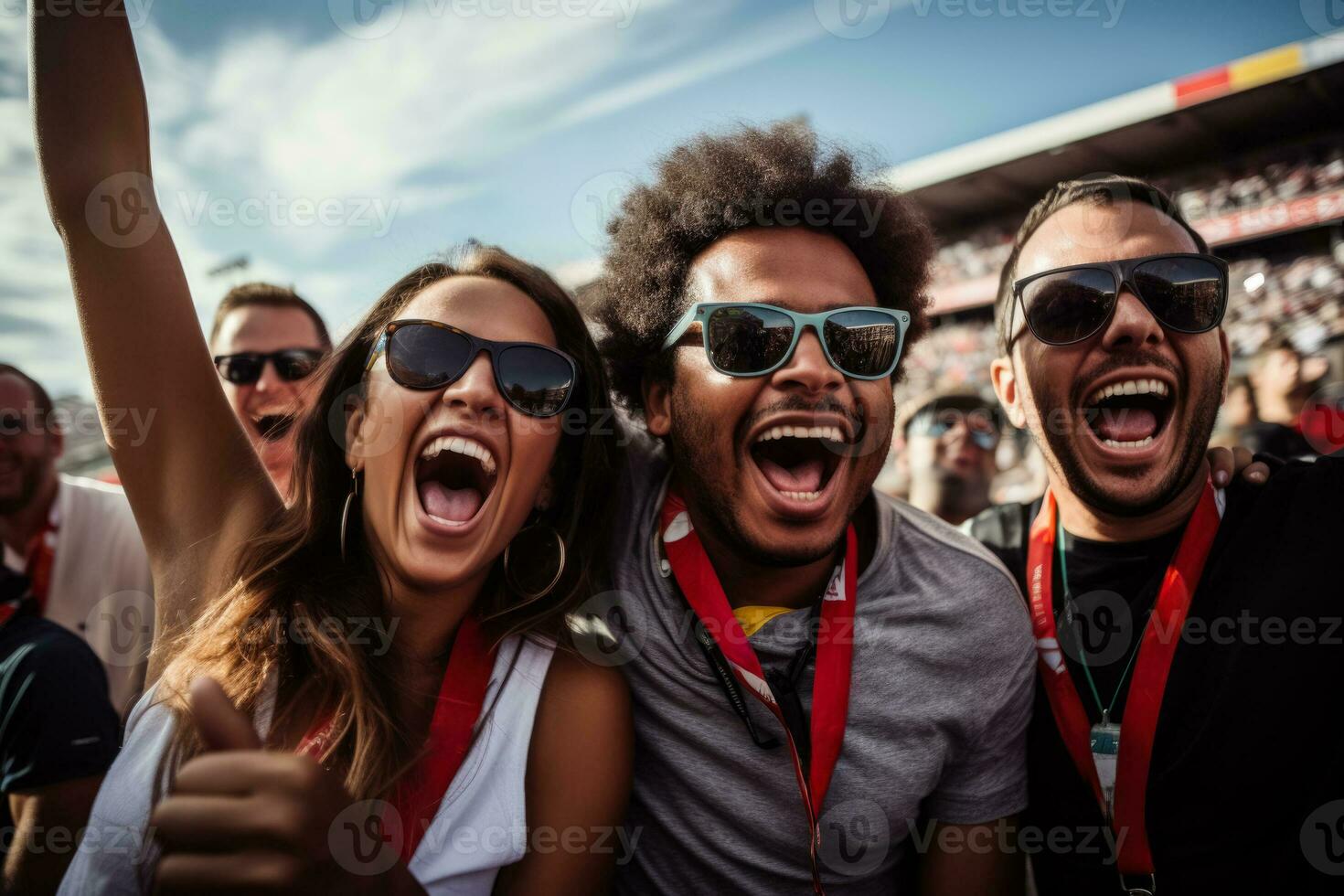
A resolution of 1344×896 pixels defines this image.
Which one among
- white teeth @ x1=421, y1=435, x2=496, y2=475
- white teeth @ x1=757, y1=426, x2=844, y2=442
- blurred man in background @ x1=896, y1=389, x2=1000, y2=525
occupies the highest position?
white teeth @ x1=421, y1=435, x2=496, y2=475

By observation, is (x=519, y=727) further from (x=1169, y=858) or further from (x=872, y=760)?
(x=1169, y=858)

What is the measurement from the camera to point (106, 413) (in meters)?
2.00

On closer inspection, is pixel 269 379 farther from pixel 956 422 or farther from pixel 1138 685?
pixel 956 422

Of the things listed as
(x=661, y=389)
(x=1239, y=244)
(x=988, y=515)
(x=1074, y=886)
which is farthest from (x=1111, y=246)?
(x=1239, y=244)

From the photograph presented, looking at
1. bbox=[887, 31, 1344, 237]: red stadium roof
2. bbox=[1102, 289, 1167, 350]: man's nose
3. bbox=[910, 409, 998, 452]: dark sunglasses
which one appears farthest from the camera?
bbox=[887, 31, 1344, 237]: red stadium roof

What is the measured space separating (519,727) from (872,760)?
1.07 meters

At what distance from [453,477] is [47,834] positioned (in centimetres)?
164

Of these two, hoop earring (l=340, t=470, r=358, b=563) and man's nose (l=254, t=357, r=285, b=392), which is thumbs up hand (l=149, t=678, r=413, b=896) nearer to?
hoop earring (l=340, t=470, r=358, b=563)

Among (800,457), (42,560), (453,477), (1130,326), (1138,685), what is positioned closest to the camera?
(1138,685)

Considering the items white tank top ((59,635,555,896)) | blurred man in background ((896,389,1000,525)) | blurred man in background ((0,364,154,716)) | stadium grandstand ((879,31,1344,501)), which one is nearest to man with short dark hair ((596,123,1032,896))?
white tank top ((59,635,555,896))

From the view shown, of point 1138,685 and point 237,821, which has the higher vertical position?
A: point 237,821

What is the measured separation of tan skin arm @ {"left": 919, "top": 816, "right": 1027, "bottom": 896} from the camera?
2.39m

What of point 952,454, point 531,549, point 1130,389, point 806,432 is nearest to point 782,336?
point 806,432

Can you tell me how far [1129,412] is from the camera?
276cm
